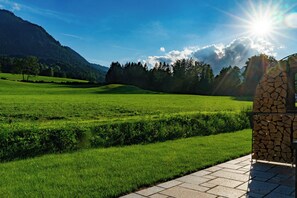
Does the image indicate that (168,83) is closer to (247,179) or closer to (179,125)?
(179,125)

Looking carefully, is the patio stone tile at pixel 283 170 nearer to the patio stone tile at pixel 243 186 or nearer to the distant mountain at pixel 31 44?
the patio stone tile at pixel 243 186

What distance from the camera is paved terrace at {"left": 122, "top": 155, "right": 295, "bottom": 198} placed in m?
4.07

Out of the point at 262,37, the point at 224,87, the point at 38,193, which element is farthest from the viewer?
the point at 224,87

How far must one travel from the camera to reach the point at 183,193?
13.4 ft

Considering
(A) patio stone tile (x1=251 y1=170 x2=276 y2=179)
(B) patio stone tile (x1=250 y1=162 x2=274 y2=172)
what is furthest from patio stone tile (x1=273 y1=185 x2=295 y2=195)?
(B) patio stone tile (x1=250 y1=162 x2=274 y2=172)

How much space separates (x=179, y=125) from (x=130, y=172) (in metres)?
4.53

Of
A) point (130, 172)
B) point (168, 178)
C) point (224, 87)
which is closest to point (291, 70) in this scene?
point (168, 178)

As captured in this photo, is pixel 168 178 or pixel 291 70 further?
pixel 291 70

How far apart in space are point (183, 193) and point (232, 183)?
0.97m

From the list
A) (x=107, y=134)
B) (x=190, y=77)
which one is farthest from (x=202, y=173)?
(x=190, y=77)

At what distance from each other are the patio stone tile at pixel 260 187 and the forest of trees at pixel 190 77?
43721 mm

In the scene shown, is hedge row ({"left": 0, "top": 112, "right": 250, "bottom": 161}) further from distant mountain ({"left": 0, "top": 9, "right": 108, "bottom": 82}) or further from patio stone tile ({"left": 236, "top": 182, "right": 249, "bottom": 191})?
distant mountain ({"left": 0, "top": 9, "right": 108, "bottom": 82})

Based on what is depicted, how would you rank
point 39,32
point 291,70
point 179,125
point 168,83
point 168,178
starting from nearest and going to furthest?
point 168,178 < point 291,70 < point 179,125 < point 168,83 < point 39,32

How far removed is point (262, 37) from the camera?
1064 centimetres
